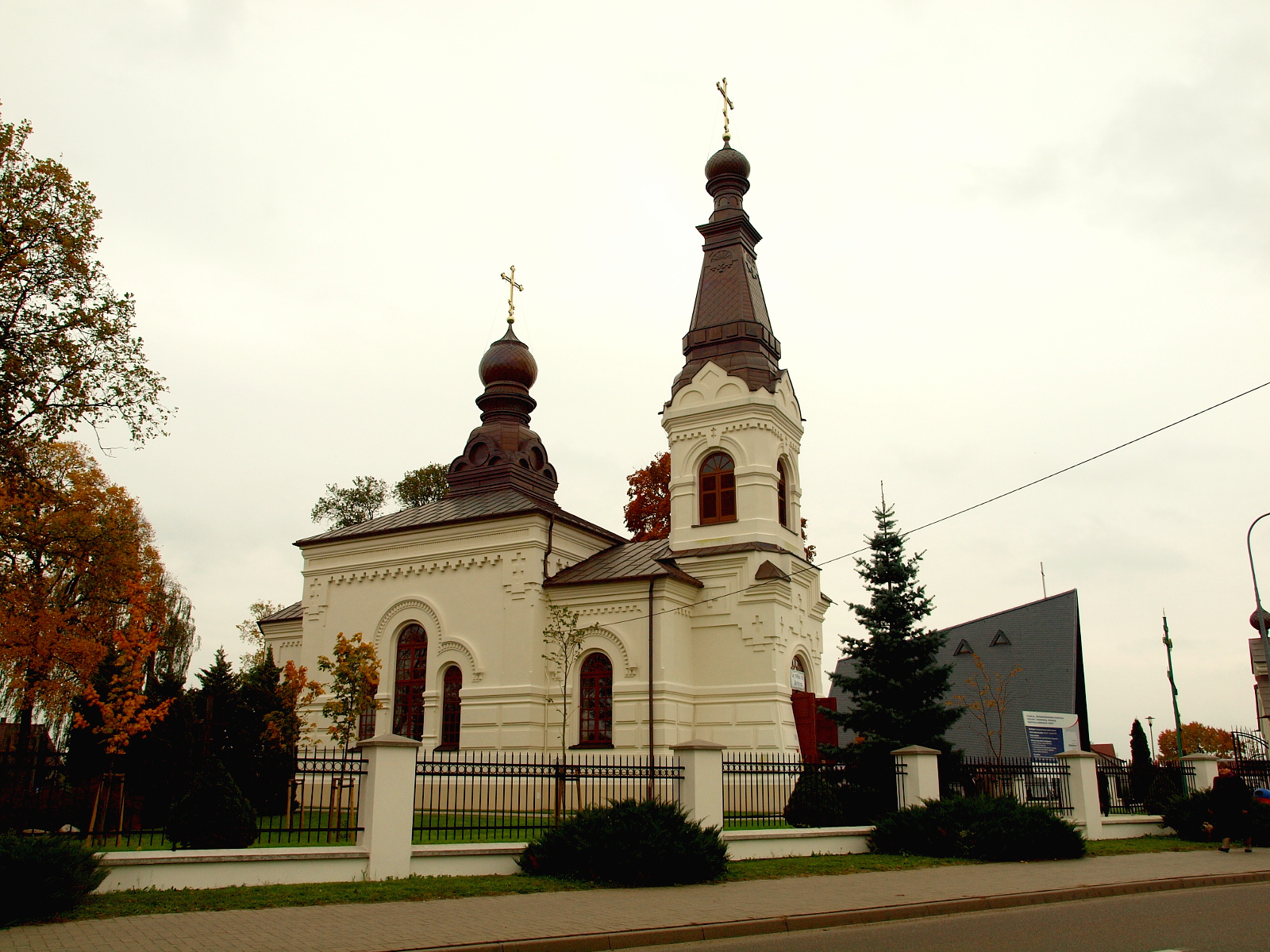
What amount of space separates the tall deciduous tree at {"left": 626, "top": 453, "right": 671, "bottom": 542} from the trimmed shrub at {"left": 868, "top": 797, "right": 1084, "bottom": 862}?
20323mm

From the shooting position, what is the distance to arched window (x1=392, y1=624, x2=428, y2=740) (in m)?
26.0

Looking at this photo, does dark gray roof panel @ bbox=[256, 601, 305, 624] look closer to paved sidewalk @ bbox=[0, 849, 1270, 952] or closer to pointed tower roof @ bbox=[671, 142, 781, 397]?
pointed tower roof @ bbox=[671, 142, 781, 397]

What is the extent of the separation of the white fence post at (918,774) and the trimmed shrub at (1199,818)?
16.9ft

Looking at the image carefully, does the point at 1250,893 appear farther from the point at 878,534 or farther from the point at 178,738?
the point at 178,738

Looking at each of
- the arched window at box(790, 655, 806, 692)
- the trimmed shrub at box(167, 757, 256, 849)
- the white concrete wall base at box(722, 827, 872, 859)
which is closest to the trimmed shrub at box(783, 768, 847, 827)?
the white concrete wall base at box(722, 827, 872, 859)

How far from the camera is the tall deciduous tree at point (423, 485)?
42250 millimetres

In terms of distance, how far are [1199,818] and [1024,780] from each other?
310 cm

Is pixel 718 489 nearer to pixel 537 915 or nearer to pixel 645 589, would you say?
→ pixel 645 589

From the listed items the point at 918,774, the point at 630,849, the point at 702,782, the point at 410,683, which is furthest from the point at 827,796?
the point at 410,683

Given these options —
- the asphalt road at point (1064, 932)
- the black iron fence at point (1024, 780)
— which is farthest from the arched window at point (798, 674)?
the asphalt road at point (1064, 932)

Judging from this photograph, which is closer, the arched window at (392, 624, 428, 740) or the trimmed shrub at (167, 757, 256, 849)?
the trimmed shrub at (167, 757, 256, 849)

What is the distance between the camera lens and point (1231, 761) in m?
22.5

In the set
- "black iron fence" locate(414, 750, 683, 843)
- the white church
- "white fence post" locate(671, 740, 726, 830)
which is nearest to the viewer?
"black iron fence" locate(414, 750, 683, 843)

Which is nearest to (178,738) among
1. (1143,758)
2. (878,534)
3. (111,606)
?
(111,606)
